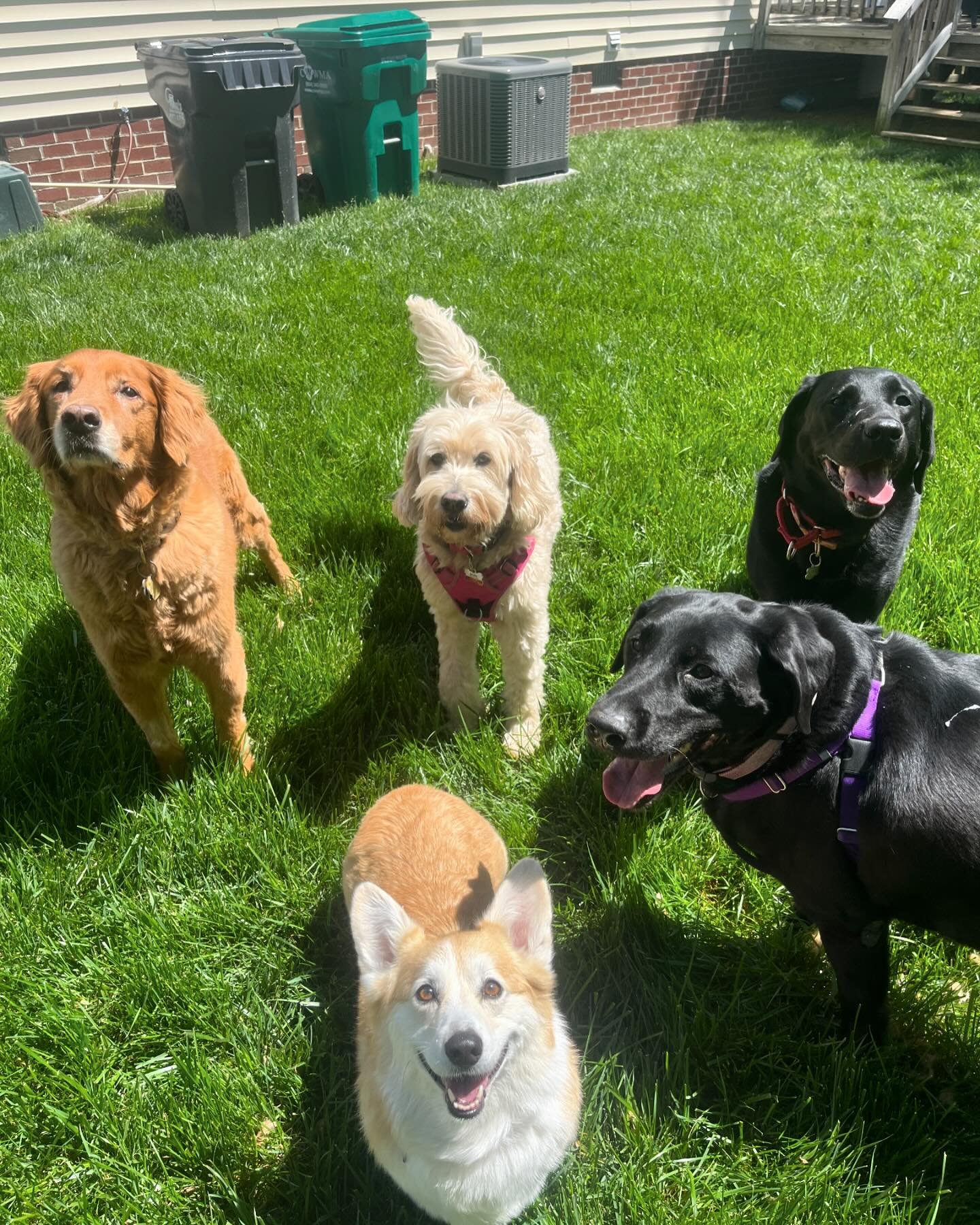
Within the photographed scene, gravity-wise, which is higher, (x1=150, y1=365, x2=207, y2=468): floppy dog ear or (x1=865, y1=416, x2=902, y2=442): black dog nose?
(x1=150, y1=365, x2=207, y2=468): floppy dog ear

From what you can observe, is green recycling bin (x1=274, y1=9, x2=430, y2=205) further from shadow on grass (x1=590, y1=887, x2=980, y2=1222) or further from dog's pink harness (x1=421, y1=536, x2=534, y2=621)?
shadow on grass (x1=590, y1=887, x2=980, y2=1222)

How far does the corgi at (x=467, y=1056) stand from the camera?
155 centimetres

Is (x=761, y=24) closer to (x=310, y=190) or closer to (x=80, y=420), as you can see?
(x=310, y=190)

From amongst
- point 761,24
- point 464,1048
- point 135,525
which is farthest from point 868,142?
point 464,1048

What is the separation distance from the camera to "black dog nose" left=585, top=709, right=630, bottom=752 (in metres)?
1.91

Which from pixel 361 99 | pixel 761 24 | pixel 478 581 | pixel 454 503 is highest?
pixel 761 24

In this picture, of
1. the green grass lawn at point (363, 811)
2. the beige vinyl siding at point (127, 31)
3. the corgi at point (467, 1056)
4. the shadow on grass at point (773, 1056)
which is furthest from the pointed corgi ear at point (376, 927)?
the beige vinyl siding at point (127, 31)

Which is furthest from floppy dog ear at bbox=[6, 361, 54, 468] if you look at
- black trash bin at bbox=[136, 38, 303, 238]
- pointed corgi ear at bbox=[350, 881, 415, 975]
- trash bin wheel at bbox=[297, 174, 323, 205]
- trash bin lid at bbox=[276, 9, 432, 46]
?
trash bin wheel at bbox=[297, 174, 323, 205]

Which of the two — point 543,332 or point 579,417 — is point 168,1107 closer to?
point 579,417

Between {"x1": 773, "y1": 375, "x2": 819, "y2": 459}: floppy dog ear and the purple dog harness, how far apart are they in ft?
4.82

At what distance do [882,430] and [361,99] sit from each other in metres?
7.58

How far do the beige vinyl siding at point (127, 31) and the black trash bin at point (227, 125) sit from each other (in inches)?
30.0

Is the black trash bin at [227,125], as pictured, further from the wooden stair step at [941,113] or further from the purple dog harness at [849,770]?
the wooden stair step at [941,113]

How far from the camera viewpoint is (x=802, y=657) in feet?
6.25
